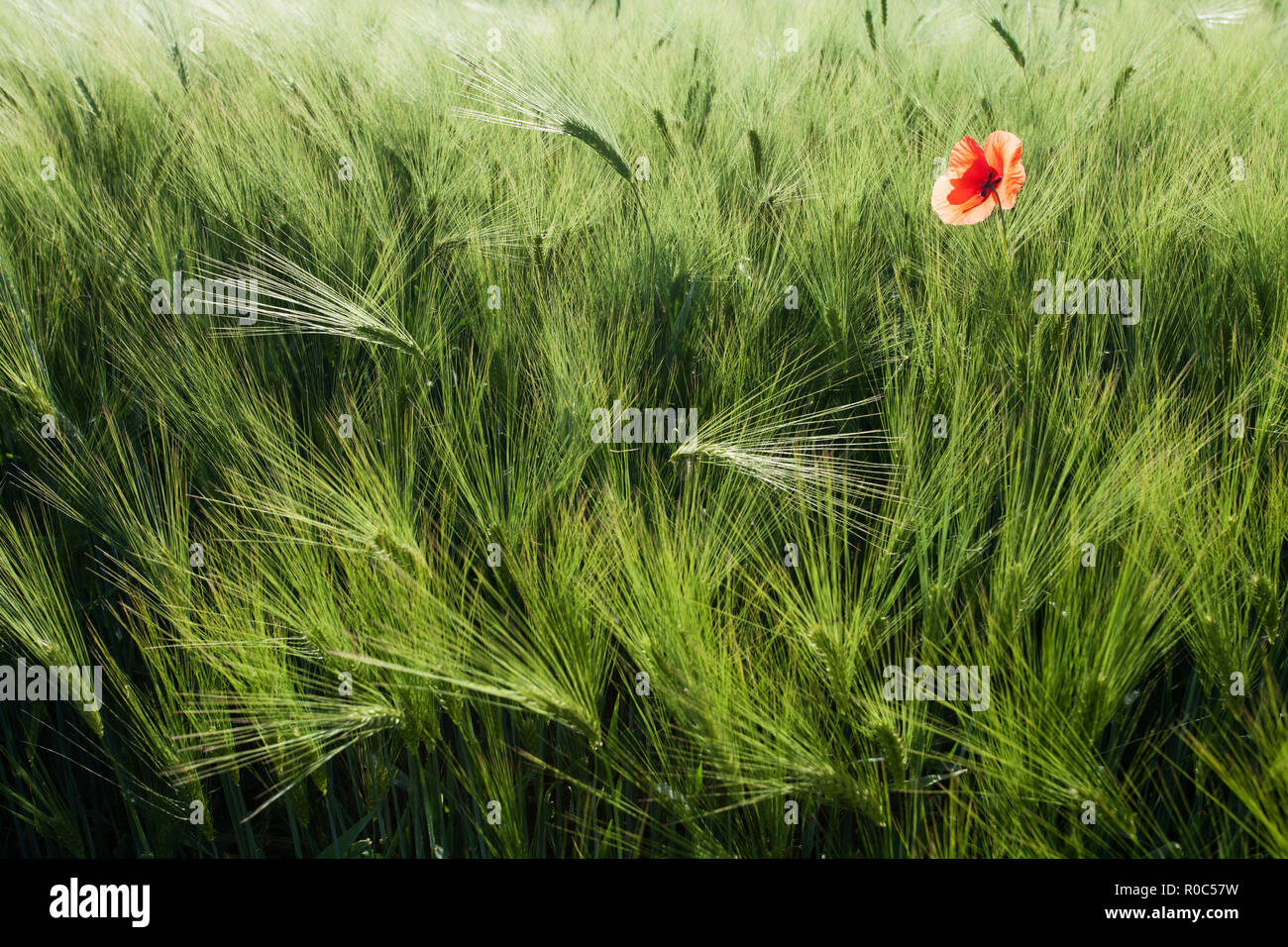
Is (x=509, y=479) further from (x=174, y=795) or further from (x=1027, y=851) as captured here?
(x=1027, y=851)

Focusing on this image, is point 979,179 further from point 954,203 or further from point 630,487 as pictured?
point 630,487

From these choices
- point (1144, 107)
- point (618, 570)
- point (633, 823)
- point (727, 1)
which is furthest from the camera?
point (727, 1)

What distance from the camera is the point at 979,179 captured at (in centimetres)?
141

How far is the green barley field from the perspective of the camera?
3.06 ft

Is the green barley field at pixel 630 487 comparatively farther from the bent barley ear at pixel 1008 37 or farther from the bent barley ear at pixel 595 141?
the bent barley ear at pixel 1008 37

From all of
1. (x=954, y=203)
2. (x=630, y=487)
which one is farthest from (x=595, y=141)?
(x=630, y=487)

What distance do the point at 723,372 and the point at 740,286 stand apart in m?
0.23

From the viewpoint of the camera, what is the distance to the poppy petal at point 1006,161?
4.48 feet

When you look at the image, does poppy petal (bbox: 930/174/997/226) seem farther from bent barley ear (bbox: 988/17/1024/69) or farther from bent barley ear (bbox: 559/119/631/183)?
bent barley ear (bbox: 988/17/1024/69)

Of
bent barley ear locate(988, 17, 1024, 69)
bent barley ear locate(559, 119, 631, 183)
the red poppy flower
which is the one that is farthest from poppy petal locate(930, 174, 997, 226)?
bent barley ear locate(988, 17, 1024, 69)

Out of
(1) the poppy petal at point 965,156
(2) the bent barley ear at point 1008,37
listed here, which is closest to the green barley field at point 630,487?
(1) the poppy petal at point 965,156

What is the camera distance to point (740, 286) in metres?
1.50

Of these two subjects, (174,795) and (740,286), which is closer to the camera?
(174,795)
